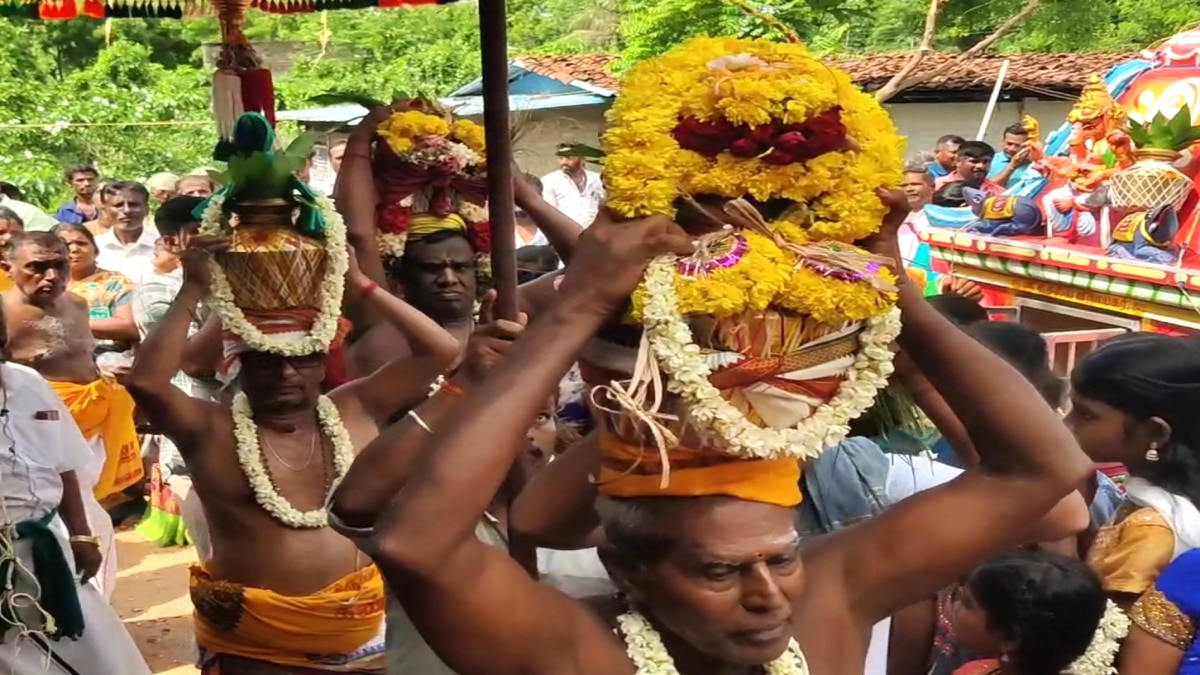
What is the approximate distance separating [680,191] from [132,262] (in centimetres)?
858

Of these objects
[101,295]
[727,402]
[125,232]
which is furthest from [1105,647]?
[125,232]

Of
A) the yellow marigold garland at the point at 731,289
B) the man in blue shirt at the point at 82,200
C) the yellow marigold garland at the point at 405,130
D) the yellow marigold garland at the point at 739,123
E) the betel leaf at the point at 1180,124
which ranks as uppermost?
the yellow marigold garland at the point at 739,123

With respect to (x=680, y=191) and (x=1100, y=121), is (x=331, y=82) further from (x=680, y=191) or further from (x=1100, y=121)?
(x=680, y=191)

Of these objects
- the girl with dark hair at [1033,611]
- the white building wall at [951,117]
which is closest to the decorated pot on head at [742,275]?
the girl with dark hair at [1033,611]

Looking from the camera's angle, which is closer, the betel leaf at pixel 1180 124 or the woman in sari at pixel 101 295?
the betel leaf at pixel 1180 124

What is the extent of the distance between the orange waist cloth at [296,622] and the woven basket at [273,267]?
885 millimetres

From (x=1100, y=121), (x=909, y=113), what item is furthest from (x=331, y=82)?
(x=1100, y=121)

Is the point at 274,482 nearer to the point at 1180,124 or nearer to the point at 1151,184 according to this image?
the point at 1151,184

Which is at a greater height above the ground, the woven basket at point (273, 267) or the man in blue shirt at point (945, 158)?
the woven basket at point (273, 267)

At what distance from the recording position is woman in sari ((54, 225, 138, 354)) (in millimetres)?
8664

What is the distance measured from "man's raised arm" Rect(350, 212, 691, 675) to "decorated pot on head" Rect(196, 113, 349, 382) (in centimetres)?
209

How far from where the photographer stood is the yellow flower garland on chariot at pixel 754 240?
1.89 m

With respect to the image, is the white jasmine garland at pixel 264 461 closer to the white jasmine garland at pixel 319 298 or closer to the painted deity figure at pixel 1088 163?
the white jasmine garland at pixel 319 298

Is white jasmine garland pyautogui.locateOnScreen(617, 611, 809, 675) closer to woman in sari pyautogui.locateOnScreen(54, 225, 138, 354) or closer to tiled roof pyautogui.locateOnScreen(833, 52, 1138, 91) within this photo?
woman in sari pyautogui.locateOnScreen(54, 225, 138, 354)
